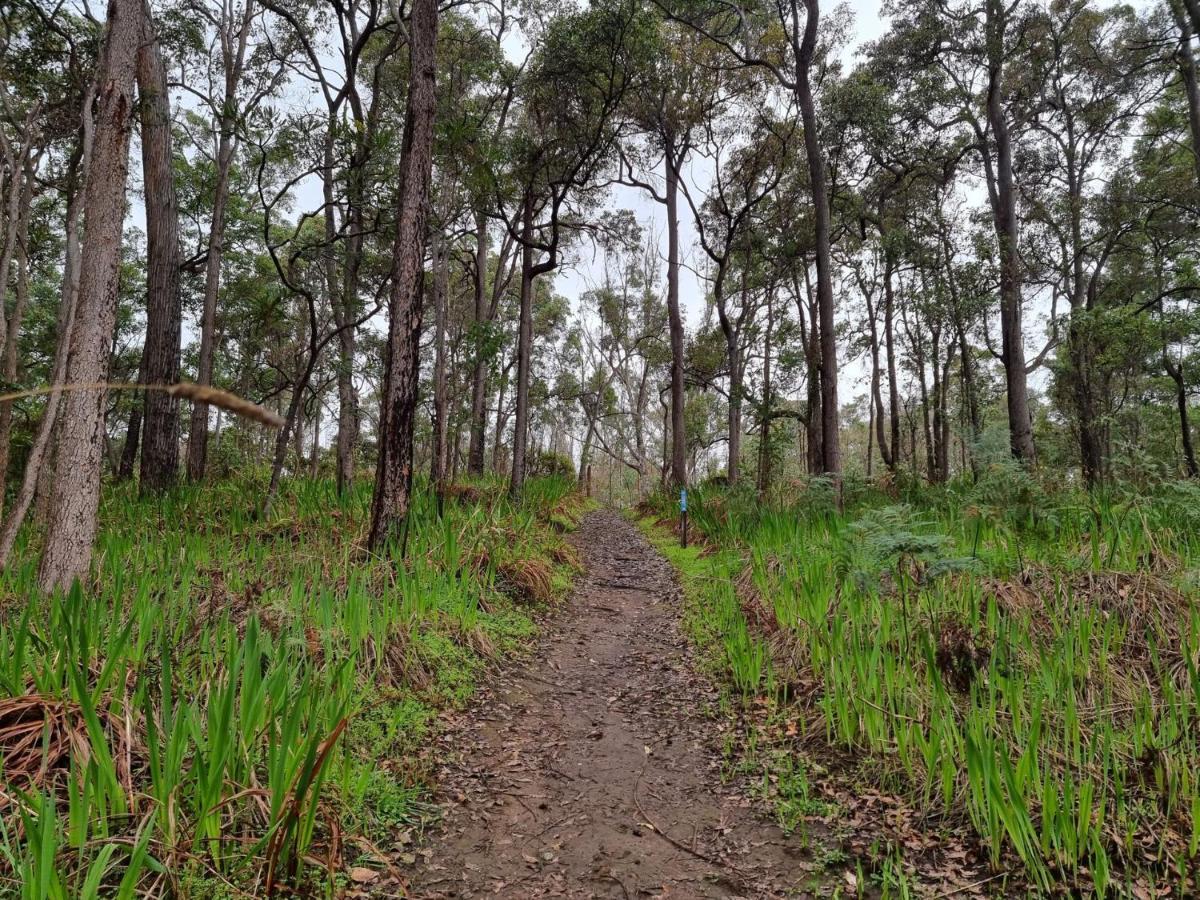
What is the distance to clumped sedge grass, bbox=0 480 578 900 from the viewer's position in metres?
1.82

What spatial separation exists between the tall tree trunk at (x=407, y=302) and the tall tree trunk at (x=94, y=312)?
1.95m

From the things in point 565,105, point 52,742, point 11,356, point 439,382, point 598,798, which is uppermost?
point 565,105

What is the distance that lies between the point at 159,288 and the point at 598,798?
30.7ft

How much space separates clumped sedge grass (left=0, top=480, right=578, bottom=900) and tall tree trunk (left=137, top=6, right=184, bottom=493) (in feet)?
10.8

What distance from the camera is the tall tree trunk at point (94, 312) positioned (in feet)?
12.2

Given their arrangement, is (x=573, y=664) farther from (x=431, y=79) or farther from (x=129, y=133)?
(x=431, y=79)

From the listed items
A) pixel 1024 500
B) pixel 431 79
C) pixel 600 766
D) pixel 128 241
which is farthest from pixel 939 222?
pixel 128 241

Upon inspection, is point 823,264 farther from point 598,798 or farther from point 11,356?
point 11,356

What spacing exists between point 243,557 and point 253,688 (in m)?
3.14

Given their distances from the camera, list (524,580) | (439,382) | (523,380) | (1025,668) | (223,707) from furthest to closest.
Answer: (523,380)
(439,382)
(524,580)
(1025,668)
(223,707)

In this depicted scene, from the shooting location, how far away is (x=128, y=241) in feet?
58.4

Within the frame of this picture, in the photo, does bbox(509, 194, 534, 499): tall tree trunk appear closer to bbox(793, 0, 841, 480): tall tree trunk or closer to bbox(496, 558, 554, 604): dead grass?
bbox(496, 558, 554, 604): dead grass

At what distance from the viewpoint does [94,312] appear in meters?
3.74

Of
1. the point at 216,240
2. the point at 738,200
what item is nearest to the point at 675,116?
the point at 738,200
